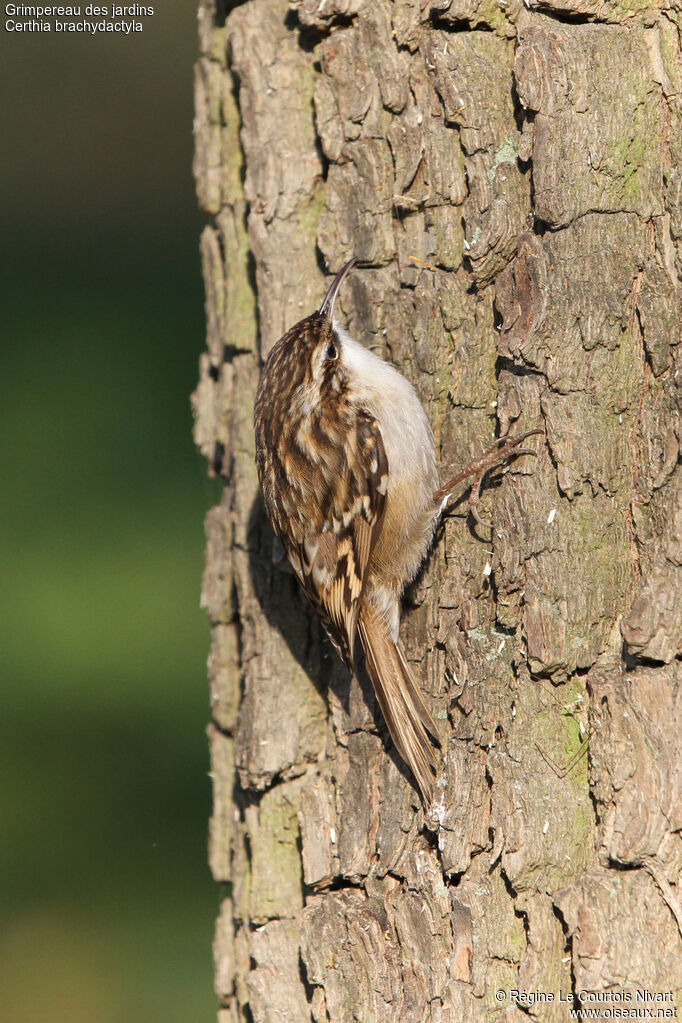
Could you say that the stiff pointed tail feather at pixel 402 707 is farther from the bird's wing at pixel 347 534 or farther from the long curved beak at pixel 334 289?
the long curved beak at pixel 334 289

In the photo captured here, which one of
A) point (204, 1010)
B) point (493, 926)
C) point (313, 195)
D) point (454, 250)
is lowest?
point (204, 1010)

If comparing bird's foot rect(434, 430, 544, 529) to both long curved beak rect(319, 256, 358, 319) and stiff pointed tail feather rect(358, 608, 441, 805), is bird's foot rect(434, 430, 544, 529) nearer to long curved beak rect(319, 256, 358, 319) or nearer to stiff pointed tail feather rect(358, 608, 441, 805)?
stiff pointed tail feather rect(358, 608, 441, 805)

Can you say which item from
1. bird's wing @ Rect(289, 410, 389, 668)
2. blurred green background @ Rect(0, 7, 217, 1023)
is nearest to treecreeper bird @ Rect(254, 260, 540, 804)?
bird's wing @ Rect(289, 410, 389, 668)

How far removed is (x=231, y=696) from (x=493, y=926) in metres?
0.95

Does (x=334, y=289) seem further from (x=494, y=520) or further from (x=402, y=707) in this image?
(x=402, y=707)

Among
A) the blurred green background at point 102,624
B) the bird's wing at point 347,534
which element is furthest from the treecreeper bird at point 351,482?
the blurred green background at point 102,624

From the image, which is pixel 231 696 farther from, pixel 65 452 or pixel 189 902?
pixel 65 452

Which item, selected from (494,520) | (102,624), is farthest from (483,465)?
(102,624)

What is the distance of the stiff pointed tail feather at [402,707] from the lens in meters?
2.36

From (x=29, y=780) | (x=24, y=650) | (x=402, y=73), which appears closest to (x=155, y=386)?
(x=24, y=650)

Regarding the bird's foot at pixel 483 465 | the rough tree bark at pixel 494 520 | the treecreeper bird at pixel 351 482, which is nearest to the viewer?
the rough tree bark at pixel 494 520

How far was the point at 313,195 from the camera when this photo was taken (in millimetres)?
2674

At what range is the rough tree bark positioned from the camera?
2.17 metres

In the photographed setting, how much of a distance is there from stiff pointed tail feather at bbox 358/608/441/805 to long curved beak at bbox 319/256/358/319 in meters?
0.72
